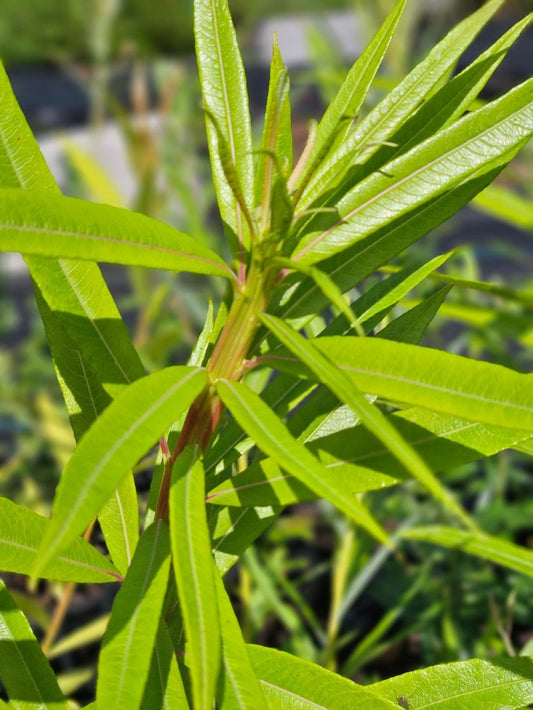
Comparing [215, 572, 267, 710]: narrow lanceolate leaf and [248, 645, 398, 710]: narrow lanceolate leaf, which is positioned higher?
[215, 572, 267, 710]: narrow lanceolate leaf

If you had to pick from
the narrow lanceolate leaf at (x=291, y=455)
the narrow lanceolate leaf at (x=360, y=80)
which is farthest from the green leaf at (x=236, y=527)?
the narrow lanceolate leaf at (x=360, y=80)

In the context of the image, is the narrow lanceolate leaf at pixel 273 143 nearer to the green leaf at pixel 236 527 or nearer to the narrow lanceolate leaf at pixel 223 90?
the narrow lanceolate leaf at pixel 223 90

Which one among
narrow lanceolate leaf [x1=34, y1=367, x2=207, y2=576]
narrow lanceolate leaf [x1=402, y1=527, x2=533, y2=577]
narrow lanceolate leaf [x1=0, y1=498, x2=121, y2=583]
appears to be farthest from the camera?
narrow lanceolate leaf [x1=402, y1=527, x2=533, y2=577]

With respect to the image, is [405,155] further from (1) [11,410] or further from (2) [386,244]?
(1) [11,410]

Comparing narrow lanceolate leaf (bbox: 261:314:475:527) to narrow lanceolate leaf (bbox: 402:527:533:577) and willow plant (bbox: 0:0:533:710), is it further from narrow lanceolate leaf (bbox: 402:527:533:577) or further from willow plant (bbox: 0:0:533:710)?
narrow lanceolate leaf (bbox: 402:527:533:577)

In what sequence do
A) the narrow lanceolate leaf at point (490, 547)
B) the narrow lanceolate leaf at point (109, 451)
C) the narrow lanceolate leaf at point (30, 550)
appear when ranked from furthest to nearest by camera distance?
the narrow lanceolate leaf at point (490, 547) < the narrow lanceolate leaf at point (30, 550) < the narrow lanceolate leaf at point (109, 451)

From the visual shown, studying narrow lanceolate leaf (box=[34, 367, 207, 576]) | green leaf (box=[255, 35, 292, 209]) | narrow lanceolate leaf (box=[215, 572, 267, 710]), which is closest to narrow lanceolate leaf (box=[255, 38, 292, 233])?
green leaf (box=[255, 35, 292, 209])
